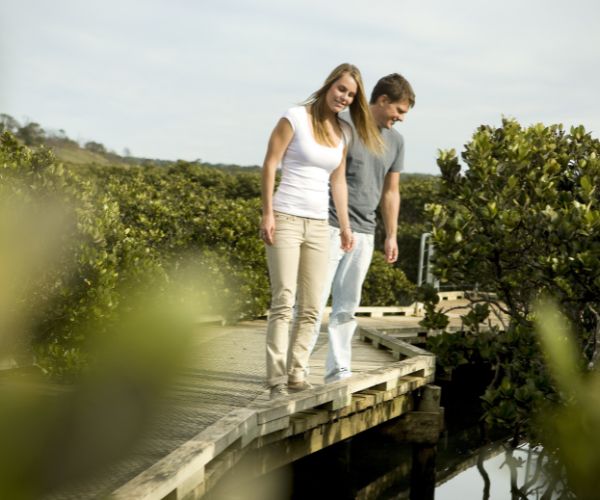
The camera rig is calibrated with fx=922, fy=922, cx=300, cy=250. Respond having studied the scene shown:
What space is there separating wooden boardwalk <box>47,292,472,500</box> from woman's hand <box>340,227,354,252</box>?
3.52 feet

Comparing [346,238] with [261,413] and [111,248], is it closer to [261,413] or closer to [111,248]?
[261,413]

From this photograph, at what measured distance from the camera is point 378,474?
12688 mm

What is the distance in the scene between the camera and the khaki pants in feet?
18.3

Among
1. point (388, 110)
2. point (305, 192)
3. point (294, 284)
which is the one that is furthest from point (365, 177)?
point (294, 284)

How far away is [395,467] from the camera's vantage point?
13102 mm

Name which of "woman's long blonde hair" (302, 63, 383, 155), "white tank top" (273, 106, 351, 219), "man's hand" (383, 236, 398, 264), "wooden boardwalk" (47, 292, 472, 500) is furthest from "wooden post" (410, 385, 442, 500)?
"woman's long blonde hair" (302, 63, 383, 155)

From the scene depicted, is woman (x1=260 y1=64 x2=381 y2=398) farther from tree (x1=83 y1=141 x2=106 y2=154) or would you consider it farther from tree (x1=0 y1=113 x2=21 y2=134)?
tree (x1=0 y1=113 x2=21 y2=134)

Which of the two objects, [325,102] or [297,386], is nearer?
[325,102]

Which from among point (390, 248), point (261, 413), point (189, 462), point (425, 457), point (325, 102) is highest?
point (325, 102)

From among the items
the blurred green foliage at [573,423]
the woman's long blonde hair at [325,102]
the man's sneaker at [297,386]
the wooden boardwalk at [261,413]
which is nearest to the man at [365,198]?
the woman's long blonde hair at [325,102]

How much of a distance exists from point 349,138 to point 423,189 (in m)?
31.7

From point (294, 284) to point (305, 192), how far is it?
0.59m

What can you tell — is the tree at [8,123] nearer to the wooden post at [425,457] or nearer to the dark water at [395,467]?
the dark water at [395,467]

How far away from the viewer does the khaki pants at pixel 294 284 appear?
559 centimetres
